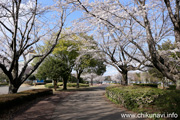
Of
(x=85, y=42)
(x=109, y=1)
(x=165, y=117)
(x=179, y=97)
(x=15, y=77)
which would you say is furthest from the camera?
(x=85, y=42)

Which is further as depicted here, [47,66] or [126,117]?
[47,66]

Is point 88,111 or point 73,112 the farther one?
point 88,111

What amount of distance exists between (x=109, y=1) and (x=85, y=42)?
711cm

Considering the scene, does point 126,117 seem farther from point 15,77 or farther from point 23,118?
point 15,77

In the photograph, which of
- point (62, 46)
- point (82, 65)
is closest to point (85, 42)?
point (62, 46)

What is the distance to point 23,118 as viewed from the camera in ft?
18.2

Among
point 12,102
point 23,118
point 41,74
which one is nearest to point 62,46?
point 41,74

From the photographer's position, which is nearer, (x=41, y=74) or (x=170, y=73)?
(x=170, y=73)

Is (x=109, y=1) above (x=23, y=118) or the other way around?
above

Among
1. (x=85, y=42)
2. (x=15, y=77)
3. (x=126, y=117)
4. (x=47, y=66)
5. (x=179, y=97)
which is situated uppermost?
(x=85, y=42)

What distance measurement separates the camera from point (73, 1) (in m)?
6.65

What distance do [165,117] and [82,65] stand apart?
18.8 m

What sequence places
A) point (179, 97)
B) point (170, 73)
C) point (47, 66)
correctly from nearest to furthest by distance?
point (179, 97)
point (170, 73)
point (47, 66)

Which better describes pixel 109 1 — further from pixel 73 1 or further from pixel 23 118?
pixel 23 118
